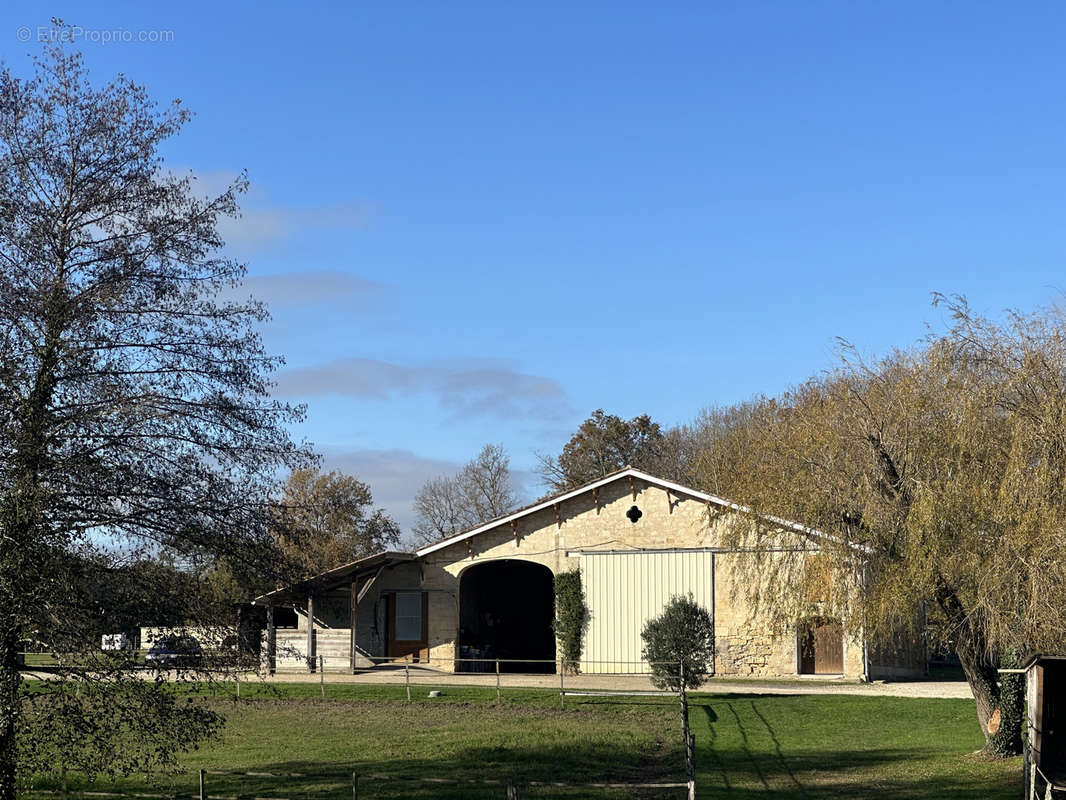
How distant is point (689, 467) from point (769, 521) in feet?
158

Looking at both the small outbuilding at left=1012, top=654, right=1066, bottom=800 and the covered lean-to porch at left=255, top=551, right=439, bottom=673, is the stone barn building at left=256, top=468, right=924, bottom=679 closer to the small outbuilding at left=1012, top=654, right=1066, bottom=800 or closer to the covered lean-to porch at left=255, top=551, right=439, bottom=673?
the covered lean-to porch at left=255, top=551, right=439, bottom=673

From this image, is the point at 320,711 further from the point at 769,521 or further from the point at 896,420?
the point at 896,420

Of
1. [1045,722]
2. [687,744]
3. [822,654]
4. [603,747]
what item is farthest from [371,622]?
[1045,722]

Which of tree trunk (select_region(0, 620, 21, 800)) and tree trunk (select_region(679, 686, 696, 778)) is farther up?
tree trunk (select_region(0, 620, 21, 800))

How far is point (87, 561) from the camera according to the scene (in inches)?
509

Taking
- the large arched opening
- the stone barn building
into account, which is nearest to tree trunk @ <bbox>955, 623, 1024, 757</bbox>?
the stone barn building

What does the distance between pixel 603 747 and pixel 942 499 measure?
285 inches

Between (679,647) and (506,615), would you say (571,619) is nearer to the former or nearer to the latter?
(506,615)

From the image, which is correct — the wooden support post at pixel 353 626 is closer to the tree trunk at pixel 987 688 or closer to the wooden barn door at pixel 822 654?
the wooden barn door at pixel 822 654

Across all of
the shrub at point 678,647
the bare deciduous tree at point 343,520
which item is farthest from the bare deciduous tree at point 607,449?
the shrub at point 678,647

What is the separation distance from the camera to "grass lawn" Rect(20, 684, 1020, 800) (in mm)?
16375

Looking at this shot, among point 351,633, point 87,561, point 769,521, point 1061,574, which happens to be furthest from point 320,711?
point 1061,574

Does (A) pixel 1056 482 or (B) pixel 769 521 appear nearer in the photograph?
(A) pixel 1056 482

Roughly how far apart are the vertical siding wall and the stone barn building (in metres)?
0.03
